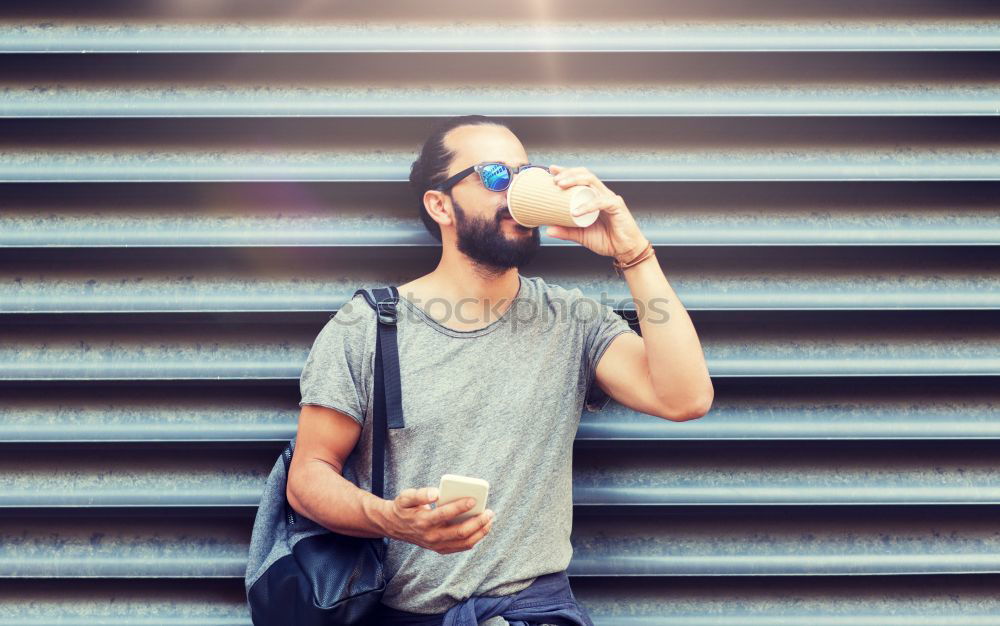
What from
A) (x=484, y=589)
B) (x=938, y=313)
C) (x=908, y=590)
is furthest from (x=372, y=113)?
(x=908, y=590)

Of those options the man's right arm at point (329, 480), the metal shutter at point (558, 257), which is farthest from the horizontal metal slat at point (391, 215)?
the man's right arm at point (329, 480)

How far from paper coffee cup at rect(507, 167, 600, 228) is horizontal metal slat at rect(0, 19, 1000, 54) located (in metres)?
0.62

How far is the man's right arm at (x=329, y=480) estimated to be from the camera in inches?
73.1

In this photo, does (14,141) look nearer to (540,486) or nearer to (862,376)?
(540,486)

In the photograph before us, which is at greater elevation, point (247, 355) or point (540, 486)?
point (247, 355)

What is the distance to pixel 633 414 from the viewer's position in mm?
2361

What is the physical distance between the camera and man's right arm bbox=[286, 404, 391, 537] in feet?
6.09

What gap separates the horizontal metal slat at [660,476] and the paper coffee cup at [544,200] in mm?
863

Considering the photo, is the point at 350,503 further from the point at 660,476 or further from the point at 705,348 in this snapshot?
the point at 705,348

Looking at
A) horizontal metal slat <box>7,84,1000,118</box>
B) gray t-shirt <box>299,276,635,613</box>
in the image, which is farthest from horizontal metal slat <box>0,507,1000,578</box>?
horizontal metal slat <box>7,84,1000,118</box>

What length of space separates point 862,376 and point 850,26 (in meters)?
1.19

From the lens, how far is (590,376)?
85.8 inches

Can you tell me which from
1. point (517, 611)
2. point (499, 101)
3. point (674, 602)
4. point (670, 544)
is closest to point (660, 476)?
point (670, 544)

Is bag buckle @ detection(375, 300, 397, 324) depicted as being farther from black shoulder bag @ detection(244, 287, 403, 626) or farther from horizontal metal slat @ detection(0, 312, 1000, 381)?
horizontal metal slat @ detection(0, 312, 1000, 381)
